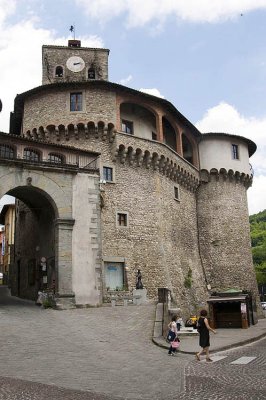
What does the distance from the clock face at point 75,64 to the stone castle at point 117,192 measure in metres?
0.08

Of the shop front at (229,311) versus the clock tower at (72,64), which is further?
the clock tower at (72,64)

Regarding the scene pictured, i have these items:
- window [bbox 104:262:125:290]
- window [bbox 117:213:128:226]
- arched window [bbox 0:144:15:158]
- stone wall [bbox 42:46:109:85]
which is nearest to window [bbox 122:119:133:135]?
window [bbox 117:213:128:226]

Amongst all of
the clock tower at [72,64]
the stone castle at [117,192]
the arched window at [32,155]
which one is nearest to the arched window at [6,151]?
the stone castle at [117,192]

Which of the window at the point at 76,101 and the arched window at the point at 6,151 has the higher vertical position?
the window at the point at 76,101

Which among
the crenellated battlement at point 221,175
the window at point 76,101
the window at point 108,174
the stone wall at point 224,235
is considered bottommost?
the stone wall at point 224,235

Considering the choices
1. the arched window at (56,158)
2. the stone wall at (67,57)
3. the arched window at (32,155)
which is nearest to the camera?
the arched window at (32,155)

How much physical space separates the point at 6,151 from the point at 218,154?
20.9 meters

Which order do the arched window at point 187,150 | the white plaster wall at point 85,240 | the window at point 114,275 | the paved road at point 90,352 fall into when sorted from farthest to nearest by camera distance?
the arched window at point 187,150, the window at point 114,275, the white plaster wall at point 85,240, the paved road at point 90,352

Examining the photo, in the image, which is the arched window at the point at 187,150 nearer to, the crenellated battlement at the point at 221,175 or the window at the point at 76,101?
the crenellated battlement at the point at 221,175

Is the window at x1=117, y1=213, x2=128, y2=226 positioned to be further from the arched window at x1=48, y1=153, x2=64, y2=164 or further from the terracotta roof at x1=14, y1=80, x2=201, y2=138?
the terracotta roof at x1=14, y1=80, x2=201, y2=138

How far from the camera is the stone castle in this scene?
26000 millimetres

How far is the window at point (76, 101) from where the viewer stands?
32.8 metres

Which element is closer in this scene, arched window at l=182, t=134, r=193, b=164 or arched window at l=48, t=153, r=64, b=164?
arched window at l=48, t=153, r=64, b=164

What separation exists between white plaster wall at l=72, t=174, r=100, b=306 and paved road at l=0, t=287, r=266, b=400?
447 centimetres
